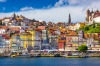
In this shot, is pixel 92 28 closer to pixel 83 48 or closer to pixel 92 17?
pixel 92 17

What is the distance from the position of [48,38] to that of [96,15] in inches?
621

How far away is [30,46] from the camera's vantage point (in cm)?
7156

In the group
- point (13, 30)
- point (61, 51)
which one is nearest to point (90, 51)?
point (61, 51)

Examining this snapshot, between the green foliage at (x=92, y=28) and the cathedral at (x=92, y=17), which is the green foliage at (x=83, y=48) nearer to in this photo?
the green foliage at (x=92, y=28)

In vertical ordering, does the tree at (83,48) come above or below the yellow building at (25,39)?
below

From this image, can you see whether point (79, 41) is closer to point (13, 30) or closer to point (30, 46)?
point (30, 46)

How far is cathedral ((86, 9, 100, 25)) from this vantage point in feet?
279

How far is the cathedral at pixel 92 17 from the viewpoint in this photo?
85.0m

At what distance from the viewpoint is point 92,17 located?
87562 millimetres

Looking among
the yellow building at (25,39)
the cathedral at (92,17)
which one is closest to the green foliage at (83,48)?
the yellow building at (25,39)

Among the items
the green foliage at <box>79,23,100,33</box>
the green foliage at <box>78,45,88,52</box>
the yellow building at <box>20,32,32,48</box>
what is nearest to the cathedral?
the green foliage at <box>79,23,100,33</box>

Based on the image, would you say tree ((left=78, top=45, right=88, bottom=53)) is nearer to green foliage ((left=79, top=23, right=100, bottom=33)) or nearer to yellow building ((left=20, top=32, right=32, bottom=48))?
yellow building ((left=20, top=32, right=32, bottom=48))

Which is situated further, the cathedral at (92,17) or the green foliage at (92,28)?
the cathedral at (92,17)

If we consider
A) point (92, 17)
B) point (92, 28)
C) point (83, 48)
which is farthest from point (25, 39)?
point (92, 17)
